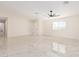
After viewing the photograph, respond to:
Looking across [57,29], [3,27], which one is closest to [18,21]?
[3,27]

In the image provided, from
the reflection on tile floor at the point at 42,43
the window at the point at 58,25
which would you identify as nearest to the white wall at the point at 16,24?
the reflection on tile floor at the point at 42,43

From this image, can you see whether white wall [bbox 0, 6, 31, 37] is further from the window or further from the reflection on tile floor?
the window

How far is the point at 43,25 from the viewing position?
5.80 ft

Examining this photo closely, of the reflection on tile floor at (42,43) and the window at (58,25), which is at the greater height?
the window at (58,25)

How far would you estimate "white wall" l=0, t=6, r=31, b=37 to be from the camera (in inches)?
64.3

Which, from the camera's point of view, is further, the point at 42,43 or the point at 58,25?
the point at 42,43

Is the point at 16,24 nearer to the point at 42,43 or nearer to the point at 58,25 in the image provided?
the point at 58,25

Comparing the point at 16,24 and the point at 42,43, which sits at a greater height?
the point at 16,24

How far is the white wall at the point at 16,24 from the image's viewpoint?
163 centimetres

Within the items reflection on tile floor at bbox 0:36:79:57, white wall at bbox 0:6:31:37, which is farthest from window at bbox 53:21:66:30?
white wall at bbox 0:6:31:37

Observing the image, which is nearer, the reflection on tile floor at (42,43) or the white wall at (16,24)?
the white wall at (16,24)

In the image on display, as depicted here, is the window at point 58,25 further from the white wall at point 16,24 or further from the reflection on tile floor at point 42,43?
the white wall at point 16,24

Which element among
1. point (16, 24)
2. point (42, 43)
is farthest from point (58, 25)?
point (42, 43)

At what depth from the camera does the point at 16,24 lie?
172cm
